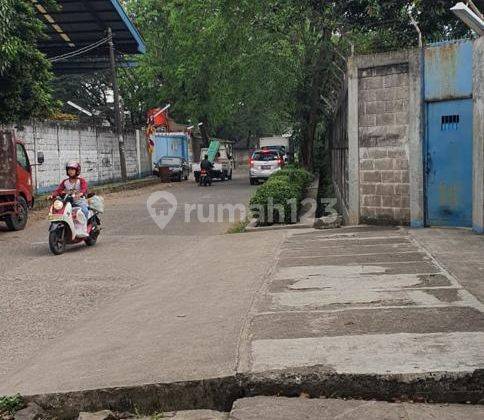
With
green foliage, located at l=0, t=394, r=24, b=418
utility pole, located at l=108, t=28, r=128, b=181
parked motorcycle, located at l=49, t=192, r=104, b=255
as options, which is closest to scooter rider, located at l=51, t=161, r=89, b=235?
parked motorcycle, located at l=49, t=192, r=104, b=255

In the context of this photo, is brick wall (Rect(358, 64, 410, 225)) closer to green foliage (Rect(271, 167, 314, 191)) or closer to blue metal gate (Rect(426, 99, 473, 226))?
blue metal gate (Rect(426, 99, 473, 226))

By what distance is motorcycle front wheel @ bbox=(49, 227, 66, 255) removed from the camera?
417 inches

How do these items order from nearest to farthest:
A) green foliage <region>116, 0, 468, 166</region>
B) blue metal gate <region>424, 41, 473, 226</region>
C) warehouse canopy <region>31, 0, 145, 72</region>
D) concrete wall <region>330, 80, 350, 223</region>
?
blue metal gate <region>424, 41, 473, 226</region>, concrete wall <region>330, 80, 350, 223</region>, green foliage <region>116, 0, 468, 166</region>, warehouse canopy <region>31, 0, 145, 72</region>

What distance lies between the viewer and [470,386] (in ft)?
12.4

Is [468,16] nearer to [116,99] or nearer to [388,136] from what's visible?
[388,136]

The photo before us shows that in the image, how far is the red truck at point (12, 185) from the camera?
45.6 feet

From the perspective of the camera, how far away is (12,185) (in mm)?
14305

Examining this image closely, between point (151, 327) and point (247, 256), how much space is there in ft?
12.6

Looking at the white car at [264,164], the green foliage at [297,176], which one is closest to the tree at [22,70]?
the green foliage at [297,176]

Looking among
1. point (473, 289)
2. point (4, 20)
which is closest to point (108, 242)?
point (4, 20)

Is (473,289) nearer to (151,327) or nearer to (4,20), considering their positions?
(151,327)

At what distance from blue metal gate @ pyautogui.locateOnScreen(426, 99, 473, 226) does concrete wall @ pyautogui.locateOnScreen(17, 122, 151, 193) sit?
583 inches

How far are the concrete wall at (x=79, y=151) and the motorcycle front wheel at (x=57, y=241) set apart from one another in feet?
36.2

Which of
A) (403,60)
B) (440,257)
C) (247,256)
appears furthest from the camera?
(403,60)
